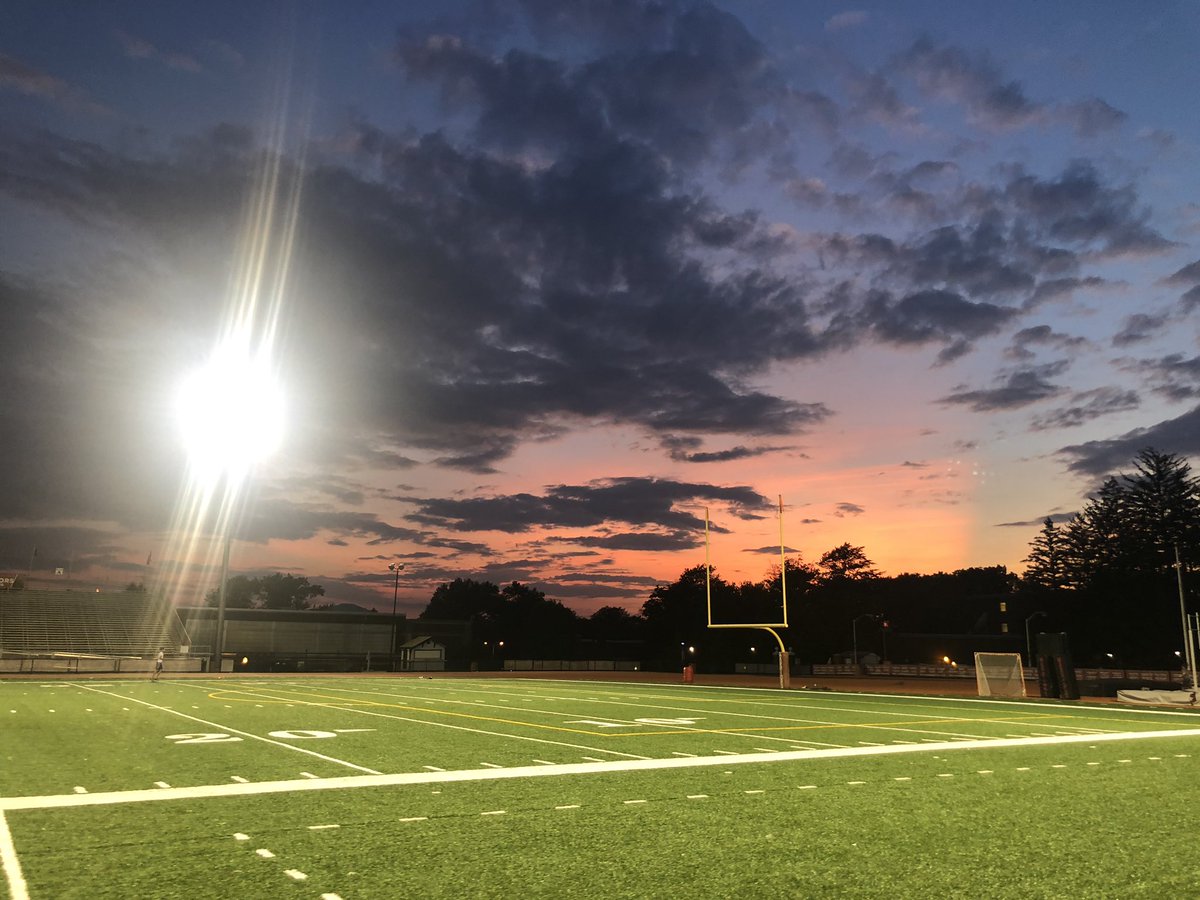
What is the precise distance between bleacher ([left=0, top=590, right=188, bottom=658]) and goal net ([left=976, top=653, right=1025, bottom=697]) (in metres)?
48.9

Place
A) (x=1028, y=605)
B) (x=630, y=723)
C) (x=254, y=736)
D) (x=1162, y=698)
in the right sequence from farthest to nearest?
(x=1028, y=605) < (x=1162, y=698) < (x=630, y=723) < (x=254, y=736)

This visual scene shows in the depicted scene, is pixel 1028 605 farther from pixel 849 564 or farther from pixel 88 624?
pixel 88 624

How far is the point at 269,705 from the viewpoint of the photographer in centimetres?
2239

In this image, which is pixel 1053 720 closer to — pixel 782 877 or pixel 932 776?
pixel 932 776

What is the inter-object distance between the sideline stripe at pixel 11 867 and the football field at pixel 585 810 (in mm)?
24

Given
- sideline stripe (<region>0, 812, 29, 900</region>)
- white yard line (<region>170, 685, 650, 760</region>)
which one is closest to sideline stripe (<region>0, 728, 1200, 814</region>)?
white yard line (<region>170, 685, 650, 760</region>)

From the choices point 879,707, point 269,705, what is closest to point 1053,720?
point 879,707

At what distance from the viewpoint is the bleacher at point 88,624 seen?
59.5m

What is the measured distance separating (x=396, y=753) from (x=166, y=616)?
62802 mm

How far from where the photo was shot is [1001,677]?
3122cm

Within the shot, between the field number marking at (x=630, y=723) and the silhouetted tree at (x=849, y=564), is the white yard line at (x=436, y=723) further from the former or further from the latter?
the silhouetted tree at (x=849, y=564)

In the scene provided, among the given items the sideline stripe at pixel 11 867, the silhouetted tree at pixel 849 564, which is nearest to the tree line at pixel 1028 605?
the silhouetted tree at pixel 849 564

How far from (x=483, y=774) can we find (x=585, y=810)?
2.59m

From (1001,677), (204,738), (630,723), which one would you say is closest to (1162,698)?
(1001,677)
